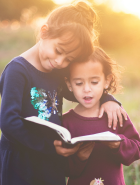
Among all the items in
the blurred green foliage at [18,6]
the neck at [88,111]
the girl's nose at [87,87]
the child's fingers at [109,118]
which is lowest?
the child's fingers at [109,118]

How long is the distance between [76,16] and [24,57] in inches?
21.7

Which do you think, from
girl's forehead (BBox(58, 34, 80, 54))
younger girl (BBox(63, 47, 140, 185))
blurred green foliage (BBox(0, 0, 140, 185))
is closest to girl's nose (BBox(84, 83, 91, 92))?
younger girl (BBox(63, 47, 140, 185))

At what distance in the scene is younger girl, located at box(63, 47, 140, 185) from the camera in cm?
181

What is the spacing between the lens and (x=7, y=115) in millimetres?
1521

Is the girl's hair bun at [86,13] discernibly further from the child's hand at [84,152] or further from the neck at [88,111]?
the child's hand at [84,152]

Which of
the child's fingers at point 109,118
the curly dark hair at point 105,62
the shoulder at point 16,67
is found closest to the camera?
the shoulder at point 16,67

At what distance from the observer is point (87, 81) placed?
1936 mm

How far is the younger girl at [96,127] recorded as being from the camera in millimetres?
1811

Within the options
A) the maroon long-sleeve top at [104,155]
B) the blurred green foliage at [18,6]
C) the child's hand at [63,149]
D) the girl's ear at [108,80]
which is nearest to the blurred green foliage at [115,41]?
the girl's ear at [108,80]

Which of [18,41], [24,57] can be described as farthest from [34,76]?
[18,41]

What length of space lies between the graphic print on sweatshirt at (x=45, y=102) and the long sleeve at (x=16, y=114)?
0.38ft

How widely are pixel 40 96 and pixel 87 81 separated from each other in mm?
414

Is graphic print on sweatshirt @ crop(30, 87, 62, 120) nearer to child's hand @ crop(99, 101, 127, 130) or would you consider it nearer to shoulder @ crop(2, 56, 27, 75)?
shoulder @ crop(2, 56, 27, 75)

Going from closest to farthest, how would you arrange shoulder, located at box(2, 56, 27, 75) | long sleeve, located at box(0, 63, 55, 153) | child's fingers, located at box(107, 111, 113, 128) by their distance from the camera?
1. long sleeve, located at box(0, 63, 55, 153)
2. shoulder, located at box(2, 56, 27, 75)
3. child's fingers, located at box(107, 111, 113, 128)
